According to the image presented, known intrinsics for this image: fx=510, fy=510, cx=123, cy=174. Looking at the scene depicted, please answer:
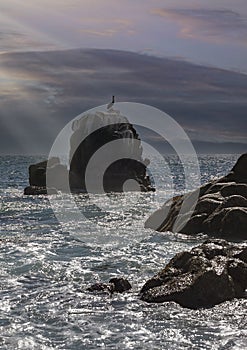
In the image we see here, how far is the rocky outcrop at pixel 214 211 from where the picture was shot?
28203mm

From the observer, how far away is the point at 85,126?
293 feet

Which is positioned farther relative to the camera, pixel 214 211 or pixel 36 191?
pixel 36 191

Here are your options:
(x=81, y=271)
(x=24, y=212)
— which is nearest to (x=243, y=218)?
(x=81, y=271)

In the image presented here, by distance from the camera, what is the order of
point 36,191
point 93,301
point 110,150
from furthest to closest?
point 110,150
point 36,191
point 93,301

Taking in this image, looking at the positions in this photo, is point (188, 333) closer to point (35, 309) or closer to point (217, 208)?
point (35, 309)

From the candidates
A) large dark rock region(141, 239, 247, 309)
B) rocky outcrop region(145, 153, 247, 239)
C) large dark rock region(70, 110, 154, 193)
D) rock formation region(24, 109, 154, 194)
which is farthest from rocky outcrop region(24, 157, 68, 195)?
large dark rock region(141, 239, 247, 309)

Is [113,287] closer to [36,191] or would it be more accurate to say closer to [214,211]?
[214,211]

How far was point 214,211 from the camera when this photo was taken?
30.0 m

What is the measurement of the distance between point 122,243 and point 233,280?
41.6 ft

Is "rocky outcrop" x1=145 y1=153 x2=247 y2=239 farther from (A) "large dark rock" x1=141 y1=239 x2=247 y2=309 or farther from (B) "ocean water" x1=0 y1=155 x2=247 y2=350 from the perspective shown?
(A) "large dark rock" x1=141 y1=239 x2=247 y2=309

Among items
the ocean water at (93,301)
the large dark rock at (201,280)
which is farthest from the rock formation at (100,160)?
the large dark rock at (201,280)

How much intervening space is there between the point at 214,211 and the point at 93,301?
1470 cm

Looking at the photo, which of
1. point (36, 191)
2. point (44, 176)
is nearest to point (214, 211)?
point (36, 191)

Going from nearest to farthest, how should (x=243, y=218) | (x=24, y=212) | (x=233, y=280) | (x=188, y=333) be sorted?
(x=188, y=333) → (x=233, y=280) → (x=243, y=218) → (x=24, y=212)
